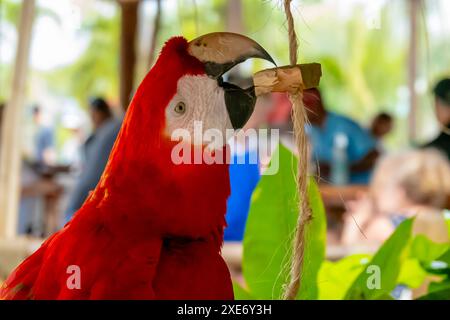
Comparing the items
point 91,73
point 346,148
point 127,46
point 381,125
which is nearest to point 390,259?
point 127,46

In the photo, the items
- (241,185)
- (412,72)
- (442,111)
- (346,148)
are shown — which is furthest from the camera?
(412,72)

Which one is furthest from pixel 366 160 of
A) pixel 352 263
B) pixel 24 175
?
pixel 352 263

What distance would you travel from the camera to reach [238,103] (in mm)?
460

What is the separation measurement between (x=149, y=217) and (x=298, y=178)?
0.12 metres

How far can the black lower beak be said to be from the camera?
18.0 inches

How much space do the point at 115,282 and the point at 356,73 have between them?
263 inches

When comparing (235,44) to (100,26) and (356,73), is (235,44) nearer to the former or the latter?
(356,73)

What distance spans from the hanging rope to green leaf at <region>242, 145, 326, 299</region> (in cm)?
13

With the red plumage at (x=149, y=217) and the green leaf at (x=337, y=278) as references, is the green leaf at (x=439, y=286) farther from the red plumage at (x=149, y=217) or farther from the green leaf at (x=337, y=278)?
the red plumage at (x=149, y=217)

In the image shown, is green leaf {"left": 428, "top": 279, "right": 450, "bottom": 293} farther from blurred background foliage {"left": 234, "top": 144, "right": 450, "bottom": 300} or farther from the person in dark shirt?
the person in dark shirt

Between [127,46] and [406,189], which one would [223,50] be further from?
[406,189]

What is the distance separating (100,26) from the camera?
25.5 ft

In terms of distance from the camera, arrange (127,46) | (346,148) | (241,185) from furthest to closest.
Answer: (346,148), (127,46), (241,185)

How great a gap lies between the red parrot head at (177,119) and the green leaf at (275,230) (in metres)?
0.08
